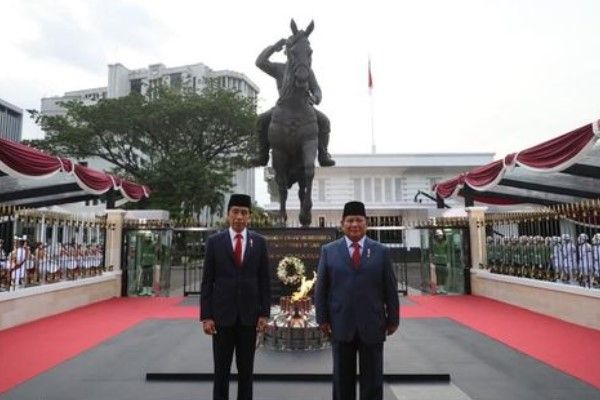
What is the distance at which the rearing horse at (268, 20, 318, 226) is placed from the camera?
6.52 metres

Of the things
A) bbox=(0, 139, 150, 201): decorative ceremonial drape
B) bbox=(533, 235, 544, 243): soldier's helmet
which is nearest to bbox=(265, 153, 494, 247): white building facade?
bbox=(0, 139, 150, 201): decorative ceremonial drape

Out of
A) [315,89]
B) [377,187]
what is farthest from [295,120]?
[377,187]

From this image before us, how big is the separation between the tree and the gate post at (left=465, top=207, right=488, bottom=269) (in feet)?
46.1

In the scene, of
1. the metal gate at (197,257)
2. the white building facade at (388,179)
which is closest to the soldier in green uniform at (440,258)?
the metal gate at (197,257)

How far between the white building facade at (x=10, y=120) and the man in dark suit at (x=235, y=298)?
2879 inches

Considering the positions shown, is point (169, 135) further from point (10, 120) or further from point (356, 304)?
point (10, 120)

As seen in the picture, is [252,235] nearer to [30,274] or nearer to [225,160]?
[30,274]

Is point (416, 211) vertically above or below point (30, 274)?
above

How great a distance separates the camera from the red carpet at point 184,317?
5.18 m

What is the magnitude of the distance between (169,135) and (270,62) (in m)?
18.0

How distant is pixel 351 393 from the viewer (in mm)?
3115

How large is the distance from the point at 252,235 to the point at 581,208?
21.1 feet

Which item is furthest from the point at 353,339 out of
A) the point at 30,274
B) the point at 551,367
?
the point at 30,274

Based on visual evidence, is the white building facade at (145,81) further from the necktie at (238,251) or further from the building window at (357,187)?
the necktie at (238,251)
